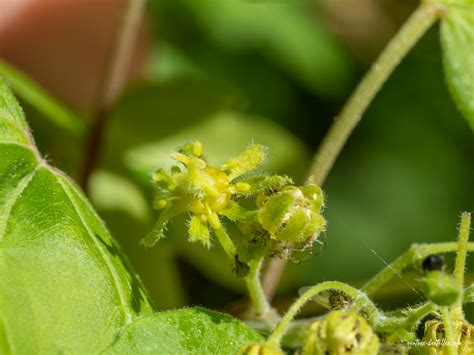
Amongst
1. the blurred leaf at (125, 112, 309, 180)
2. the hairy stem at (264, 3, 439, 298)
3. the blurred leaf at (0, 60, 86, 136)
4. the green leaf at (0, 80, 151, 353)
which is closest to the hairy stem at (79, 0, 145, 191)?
the blurred leaf at (0, 60, 86, 136)

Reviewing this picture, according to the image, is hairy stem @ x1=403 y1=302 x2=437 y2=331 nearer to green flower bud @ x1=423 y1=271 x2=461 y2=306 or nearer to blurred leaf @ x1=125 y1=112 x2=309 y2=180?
green flower bud @ x1=423 y1=271 x2=461 y2=306

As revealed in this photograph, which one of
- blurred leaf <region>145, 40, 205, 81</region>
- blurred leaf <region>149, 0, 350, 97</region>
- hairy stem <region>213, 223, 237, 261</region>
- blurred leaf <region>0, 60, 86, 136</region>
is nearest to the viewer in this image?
hairy stem <region>213, 223, 237, 261</region>

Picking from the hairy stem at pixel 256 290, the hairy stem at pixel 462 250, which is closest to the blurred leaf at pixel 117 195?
the hairy stem at pixel 256 290

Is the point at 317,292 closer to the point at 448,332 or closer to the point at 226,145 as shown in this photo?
the point at 448,332

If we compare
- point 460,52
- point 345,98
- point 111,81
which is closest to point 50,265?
point 460,52

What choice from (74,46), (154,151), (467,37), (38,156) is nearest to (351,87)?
(74,46)

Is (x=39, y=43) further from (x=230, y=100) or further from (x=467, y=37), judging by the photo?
(x=467, y=37)
